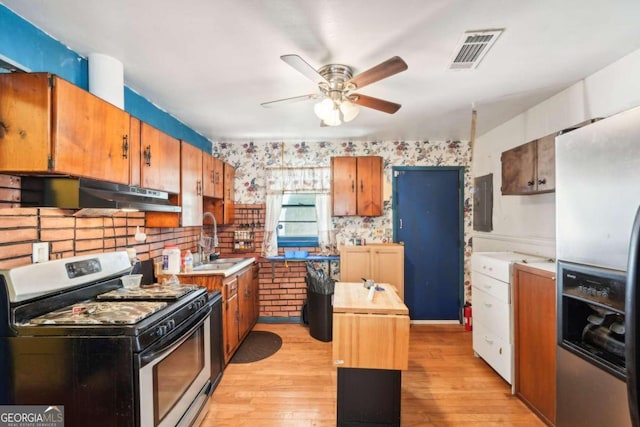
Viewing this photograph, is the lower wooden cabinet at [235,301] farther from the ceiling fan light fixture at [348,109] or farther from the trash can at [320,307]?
the ceiling fan light fixture at [348,109]

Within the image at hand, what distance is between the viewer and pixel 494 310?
2572mm

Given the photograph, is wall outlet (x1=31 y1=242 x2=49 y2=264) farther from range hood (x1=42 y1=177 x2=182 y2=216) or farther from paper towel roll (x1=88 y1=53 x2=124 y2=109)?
paper towel roll (x1=88 y1=53 x2=124 y2=109)

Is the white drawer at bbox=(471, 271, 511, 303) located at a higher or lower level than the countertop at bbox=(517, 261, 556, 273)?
lower

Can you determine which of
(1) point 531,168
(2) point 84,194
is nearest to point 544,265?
(1) point 531,168

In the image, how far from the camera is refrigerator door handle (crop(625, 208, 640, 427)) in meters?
0.74

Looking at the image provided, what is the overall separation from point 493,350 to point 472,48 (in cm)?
254

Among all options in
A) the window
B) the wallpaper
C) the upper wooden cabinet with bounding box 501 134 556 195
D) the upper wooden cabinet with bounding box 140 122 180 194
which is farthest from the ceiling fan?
the window

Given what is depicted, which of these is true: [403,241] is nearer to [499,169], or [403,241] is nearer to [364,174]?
[364,174]

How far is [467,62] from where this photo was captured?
6.25ft

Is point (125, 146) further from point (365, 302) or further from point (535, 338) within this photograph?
point (535, 338)

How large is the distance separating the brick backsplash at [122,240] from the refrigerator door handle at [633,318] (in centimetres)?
249

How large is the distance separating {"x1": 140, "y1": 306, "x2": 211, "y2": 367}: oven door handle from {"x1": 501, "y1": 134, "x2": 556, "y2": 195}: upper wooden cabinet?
8.84ft

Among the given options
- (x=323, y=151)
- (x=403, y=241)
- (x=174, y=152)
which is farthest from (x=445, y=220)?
(x=174, y=152)

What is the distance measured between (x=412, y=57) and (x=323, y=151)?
7.09 ft
